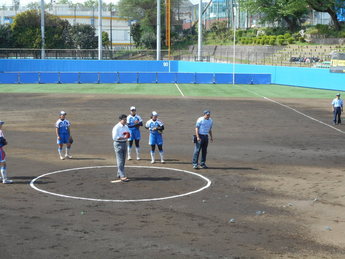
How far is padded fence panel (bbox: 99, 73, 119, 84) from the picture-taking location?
6419 cm

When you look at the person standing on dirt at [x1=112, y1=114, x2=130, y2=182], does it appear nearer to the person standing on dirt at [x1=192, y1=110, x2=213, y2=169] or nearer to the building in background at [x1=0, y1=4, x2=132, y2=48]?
the person standing on dirt at [x1=192, y1=110, x2=213, y2=169]

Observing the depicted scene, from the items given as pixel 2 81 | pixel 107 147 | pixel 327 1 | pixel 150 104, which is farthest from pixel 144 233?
pixel 327 1

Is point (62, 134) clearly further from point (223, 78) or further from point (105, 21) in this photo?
point (105, 21)

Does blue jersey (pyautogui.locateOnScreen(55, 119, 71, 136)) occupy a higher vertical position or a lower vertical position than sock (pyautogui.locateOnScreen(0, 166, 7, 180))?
higher

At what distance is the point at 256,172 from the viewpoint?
18641 mm

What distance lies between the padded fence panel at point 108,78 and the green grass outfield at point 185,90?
Answer: 3401 mm

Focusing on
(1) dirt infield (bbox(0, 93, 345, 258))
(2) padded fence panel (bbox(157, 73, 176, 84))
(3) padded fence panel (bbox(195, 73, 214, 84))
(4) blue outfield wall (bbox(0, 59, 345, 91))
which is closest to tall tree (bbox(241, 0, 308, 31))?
(4) blue outfield wall (bbox(0, 59, 345, 91))

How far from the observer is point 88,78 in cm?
6394

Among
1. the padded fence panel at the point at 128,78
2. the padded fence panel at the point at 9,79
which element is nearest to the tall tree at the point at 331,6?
the padded fence panel at the point at 128,78

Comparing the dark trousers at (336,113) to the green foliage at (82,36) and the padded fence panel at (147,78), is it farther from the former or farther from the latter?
the green foliage at (82,36)

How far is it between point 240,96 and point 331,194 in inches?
1325

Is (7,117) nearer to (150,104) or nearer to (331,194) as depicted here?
(150,104)

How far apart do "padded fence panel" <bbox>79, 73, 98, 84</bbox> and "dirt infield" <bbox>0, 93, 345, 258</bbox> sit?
3469 cm

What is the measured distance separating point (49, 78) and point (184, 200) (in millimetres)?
51191
